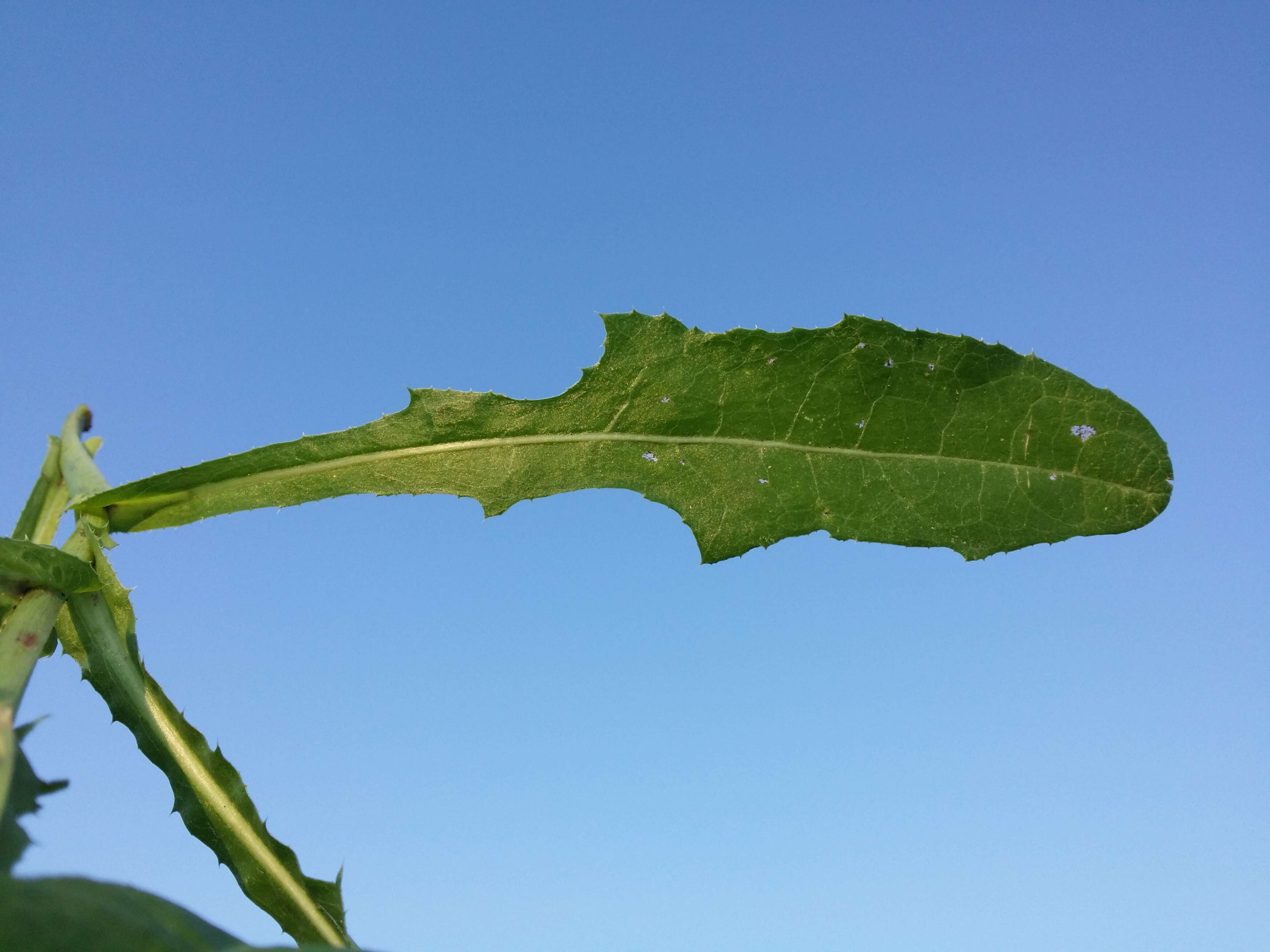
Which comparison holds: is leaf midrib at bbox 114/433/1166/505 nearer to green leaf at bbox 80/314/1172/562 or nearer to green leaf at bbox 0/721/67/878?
green leaf at bbox 80/314/1172/562

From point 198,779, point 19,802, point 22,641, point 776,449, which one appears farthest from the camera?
point 776,449

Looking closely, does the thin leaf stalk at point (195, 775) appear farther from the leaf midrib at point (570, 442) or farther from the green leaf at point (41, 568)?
the leaf midrib at point (570, 442)

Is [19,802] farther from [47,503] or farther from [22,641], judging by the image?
[47,503]

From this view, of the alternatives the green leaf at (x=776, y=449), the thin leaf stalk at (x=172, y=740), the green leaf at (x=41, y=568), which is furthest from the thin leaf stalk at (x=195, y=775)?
the green leaf at (x=776, y=449)

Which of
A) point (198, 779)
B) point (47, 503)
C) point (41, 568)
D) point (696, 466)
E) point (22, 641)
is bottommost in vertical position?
point (198, 779)

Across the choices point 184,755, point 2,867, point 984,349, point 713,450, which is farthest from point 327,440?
point 984,349

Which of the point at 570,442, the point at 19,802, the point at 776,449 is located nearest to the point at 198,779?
the point at 19,802

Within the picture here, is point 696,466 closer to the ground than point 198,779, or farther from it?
farther from it
